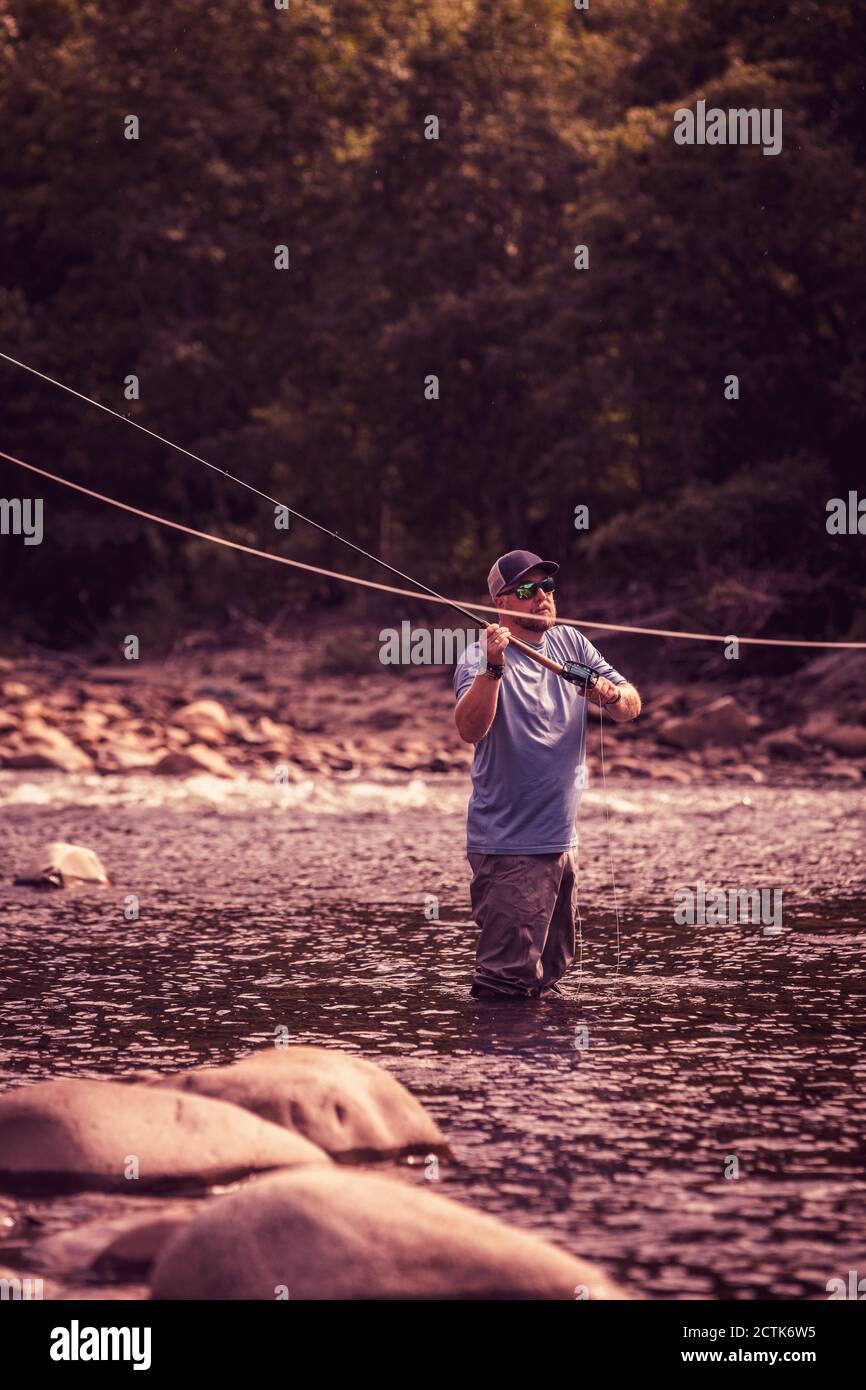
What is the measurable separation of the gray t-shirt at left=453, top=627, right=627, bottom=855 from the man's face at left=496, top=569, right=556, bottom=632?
0.40 ft

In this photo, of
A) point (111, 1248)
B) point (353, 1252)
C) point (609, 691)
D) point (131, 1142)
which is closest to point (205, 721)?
point (609, 691)

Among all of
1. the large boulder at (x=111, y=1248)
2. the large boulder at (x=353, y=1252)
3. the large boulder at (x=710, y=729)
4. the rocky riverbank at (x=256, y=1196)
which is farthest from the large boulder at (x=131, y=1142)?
the large boulder at (x=710, y=729)

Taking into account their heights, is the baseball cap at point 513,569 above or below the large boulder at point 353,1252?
above

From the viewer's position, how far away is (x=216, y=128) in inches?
1442

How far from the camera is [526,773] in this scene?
24.7 feet

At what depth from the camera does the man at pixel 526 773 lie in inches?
297

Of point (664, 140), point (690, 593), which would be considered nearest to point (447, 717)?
point (690, 593)

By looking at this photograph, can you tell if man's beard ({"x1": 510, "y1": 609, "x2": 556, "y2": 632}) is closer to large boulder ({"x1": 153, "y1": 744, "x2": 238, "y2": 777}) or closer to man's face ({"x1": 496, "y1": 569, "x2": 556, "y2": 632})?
man's face ({"x1": 496, "y1": 569, "x2": 556, "y2": 632})

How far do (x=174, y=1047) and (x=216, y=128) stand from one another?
3179 centimetres

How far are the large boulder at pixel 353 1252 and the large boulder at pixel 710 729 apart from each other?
702 inches

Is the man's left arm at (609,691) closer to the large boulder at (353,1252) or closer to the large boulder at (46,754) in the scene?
the large boulder at (353,1252)

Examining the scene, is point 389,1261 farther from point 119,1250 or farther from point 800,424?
point 800,424

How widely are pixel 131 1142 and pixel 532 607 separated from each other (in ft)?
9.65
